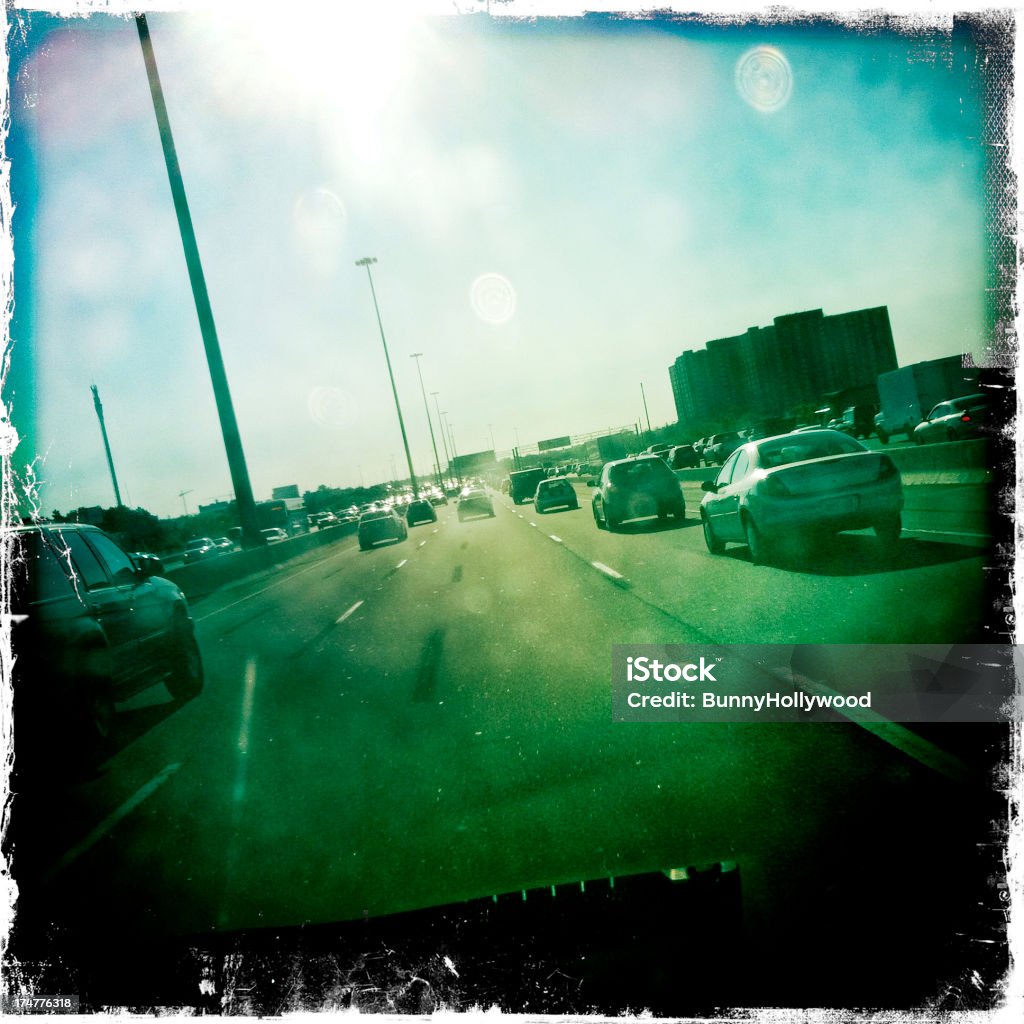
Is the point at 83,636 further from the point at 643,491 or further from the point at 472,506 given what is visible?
the point at 472,506

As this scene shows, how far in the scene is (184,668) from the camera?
8508 mm

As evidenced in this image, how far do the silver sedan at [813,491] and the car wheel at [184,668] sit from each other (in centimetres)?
668

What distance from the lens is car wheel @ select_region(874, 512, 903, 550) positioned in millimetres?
9790

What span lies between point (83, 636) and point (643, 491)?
1524cm

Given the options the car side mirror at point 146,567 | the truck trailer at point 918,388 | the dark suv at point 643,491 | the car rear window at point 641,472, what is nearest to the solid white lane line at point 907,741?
the car side mirror at point 146,567

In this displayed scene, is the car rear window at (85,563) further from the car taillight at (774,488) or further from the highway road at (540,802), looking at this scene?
the car taillight at (774,488)

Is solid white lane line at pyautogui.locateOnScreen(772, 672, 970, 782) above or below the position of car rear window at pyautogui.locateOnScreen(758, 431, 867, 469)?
below

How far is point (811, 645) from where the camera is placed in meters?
6.28

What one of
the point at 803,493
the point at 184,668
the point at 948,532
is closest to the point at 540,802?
the point at 184,668

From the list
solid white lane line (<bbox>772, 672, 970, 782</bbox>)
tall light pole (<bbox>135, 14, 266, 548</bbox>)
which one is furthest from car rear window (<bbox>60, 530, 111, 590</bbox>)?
tall light pole (<bbox>135, 14, 266, 548</bbox>)

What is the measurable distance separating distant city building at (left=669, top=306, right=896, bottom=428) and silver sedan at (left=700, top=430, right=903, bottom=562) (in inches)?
1567

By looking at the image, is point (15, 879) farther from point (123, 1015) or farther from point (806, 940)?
point (806, 940)

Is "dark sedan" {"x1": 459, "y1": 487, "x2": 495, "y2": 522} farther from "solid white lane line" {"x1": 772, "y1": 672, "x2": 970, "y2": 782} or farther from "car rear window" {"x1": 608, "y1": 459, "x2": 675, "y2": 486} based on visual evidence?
"solid white lane line" {"x1": 772, "y1": 672, "x2": 970, "y2": 782}

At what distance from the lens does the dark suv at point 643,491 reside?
19609mm
